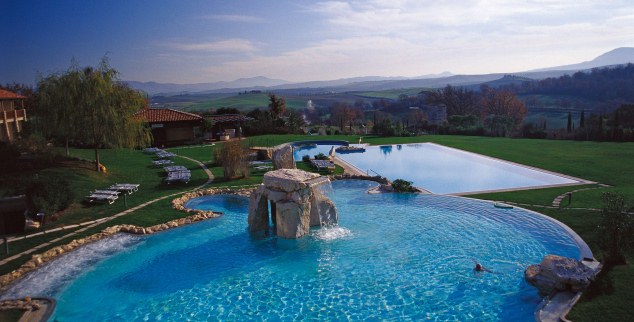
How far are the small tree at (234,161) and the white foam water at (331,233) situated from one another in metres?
9.12

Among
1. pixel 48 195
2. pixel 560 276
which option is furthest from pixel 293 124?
pixel 560 276

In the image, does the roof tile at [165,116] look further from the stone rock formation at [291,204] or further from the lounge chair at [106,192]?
the stone rock formation at [291,204]

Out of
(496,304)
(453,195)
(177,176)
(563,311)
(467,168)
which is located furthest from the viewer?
(467,168)

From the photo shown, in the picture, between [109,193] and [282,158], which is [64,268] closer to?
[109,193]

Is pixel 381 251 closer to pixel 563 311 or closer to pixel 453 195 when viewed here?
pixel 563 311

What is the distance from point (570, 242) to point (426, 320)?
241 inches

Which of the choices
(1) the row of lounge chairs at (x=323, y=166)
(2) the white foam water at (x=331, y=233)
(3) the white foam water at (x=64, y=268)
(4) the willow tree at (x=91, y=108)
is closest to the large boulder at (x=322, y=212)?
(2) the white foam water at (x=331, y=233)

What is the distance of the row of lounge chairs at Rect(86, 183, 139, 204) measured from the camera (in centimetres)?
1667

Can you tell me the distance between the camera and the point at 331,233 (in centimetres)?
1345

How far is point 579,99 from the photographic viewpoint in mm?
91688

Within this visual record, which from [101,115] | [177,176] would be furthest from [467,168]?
[101,115]

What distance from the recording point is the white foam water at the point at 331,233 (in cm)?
1311

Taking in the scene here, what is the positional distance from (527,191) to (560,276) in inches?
381

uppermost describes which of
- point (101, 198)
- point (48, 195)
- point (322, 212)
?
point (48, 195)
